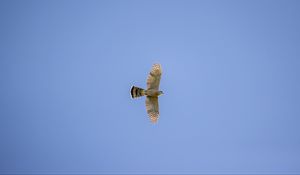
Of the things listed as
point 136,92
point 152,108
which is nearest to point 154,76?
point 136,92

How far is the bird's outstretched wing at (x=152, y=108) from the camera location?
53656mm

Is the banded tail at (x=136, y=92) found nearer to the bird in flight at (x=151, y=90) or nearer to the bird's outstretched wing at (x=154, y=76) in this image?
the bird in flight at (x=151, y=90)

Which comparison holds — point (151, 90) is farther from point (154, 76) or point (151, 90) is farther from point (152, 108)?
point (152, 108)

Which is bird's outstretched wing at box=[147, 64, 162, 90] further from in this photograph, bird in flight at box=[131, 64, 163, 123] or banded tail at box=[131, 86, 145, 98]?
banded tail at box=[131, 86, 145, 98]

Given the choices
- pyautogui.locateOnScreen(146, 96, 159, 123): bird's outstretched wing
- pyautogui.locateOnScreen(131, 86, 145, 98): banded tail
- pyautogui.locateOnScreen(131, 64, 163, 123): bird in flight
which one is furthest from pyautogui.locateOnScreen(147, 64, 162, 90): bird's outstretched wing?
pyautogui.locateOnScreen(146, 96, 159, 123): bird's outstretched wing

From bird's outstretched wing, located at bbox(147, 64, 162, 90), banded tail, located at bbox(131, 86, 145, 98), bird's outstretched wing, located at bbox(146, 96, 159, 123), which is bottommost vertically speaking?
bird's outstretched wing, located at bbox(146, 96, 159, 123)

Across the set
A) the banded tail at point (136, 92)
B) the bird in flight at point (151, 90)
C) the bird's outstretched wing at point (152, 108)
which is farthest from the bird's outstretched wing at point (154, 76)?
the bird's outstretched wing at point (152, 108)

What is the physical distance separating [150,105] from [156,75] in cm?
353

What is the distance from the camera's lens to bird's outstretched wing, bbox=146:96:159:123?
5366 centimetres

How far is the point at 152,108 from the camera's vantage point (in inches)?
2127

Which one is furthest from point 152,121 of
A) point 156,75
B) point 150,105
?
point 156,75

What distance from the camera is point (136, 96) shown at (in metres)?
52.8

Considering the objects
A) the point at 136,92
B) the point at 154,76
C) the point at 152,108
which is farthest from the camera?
the point at 152,108

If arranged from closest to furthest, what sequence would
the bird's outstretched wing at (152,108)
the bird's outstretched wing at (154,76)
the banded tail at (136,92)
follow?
1. the bird's outstretched wing at (154,76)
2. the banded tail at (136,92)
3. the bird's outstretched wing at (152,108)
